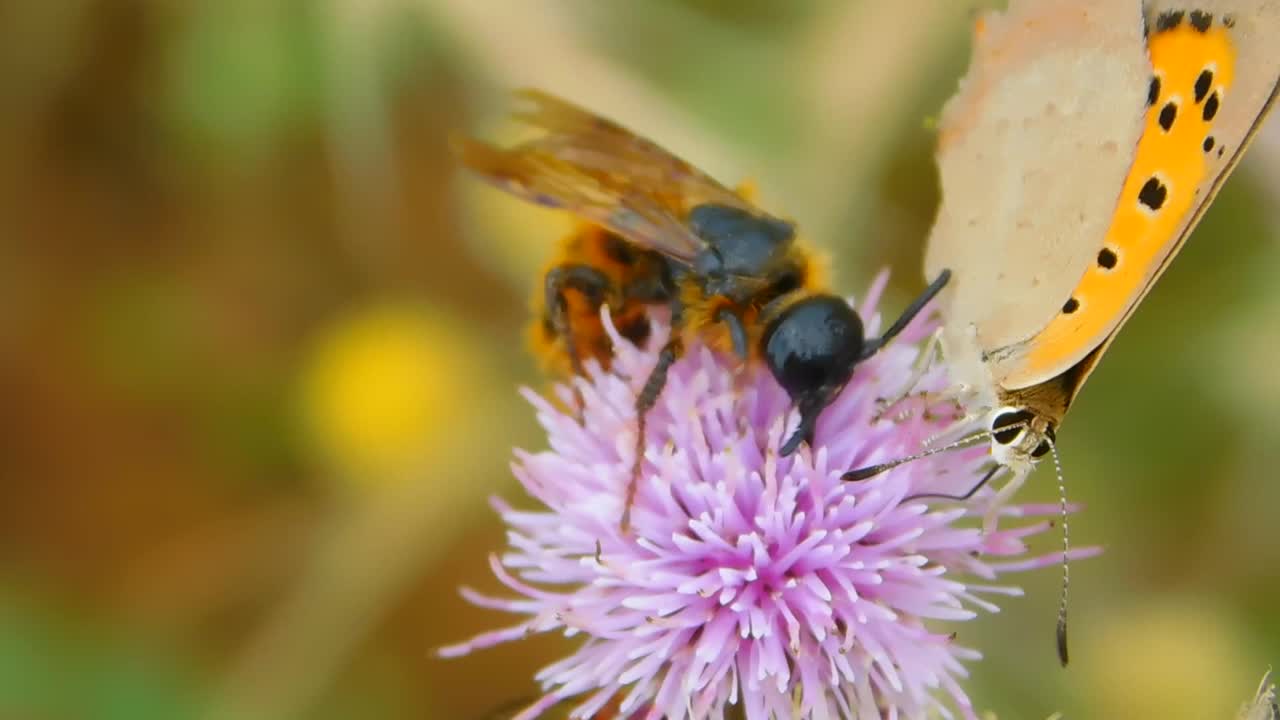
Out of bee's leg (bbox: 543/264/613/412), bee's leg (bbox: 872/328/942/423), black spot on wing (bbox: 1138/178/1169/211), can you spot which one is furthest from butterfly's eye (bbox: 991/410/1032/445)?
bee's leg (bbox: 543/264/613/412)

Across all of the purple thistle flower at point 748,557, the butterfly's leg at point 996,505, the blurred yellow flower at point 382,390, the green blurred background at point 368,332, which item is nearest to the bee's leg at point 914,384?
the purple thistle flower at point 748,557

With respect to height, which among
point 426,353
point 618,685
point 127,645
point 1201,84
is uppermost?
point 1201,84

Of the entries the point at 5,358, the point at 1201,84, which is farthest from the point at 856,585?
the point at 5,358

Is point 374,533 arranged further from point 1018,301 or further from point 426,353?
point 1018,301

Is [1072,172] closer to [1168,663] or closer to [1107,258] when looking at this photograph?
[1107,258]

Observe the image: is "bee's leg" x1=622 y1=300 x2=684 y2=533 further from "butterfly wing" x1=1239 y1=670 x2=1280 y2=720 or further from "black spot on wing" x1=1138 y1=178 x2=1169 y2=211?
"butterfly wing" x1=1239 y1=670 x2=1280 y2=720

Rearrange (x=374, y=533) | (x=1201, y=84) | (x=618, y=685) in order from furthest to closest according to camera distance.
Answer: (x=374, y=533) < (x=618, y=685) < (x=1201, y=84)
